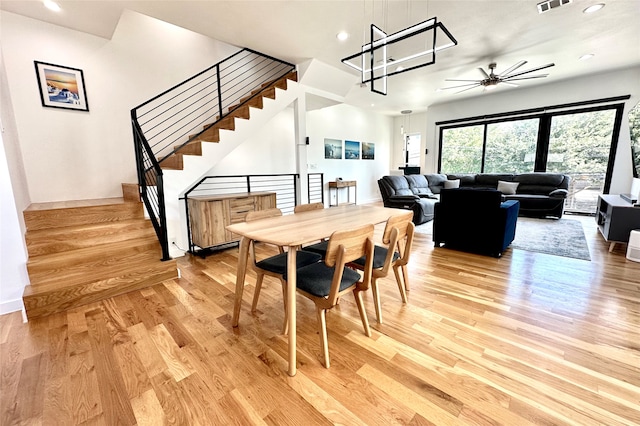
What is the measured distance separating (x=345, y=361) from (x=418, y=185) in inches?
221

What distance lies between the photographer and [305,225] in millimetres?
1859

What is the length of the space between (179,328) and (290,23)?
3.47 m

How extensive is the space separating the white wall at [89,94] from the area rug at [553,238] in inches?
233

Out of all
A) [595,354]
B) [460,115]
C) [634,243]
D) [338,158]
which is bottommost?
[595,354]

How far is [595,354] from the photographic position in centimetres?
161

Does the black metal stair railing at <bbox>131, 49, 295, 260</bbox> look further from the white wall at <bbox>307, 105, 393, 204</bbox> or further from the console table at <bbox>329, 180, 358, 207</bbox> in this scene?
the console table at <bbox>329, 180, 358, 207</bbox>

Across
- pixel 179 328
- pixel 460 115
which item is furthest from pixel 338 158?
pixel 179 328

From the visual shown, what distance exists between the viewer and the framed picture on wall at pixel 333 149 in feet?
24.0

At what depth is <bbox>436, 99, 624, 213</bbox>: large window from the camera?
5598 millimetres

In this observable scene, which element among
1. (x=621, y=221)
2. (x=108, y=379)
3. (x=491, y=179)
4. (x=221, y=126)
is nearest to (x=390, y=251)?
(x=108, y=379)

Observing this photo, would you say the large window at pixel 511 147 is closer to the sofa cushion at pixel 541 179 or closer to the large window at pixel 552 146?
the large window at pixel 552 146

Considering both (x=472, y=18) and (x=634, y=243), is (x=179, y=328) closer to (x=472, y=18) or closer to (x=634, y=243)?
(x=472, y=18)

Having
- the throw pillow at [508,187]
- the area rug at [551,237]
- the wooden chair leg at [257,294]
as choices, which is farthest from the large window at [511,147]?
the wooden chair leg at [257,294]

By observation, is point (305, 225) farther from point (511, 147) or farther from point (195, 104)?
point (511, 147)
